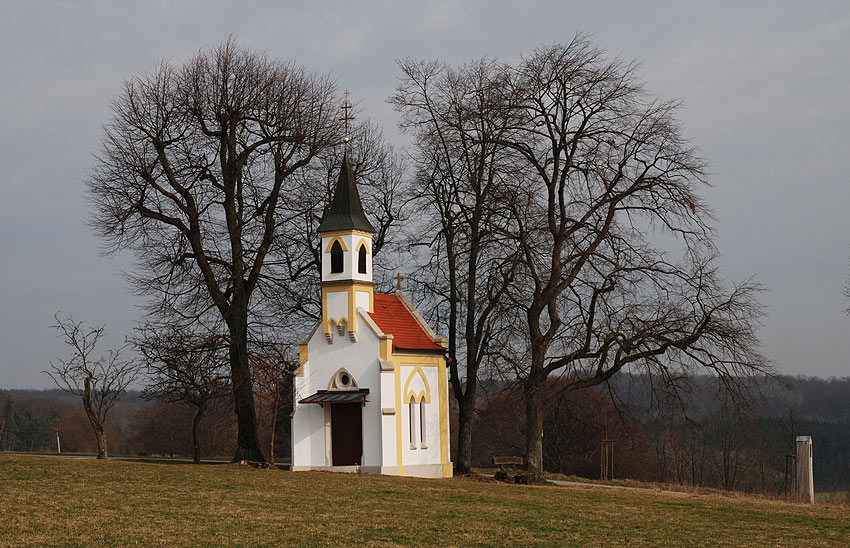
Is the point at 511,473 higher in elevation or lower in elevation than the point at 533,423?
lower

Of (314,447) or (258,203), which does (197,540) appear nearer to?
(314,447)

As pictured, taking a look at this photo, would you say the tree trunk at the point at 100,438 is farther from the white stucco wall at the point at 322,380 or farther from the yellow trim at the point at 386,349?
the yellow trim at the point at 386,349

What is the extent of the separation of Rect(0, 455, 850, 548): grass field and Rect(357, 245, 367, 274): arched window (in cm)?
871

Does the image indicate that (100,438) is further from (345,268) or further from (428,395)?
(428,395)

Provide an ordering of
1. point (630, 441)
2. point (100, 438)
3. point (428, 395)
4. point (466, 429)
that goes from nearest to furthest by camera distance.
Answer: point (428, 395)
point (100, 438)
point (466, 429)
point (630, 441)

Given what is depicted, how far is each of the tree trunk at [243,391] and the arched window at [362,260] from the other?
510 centimetres

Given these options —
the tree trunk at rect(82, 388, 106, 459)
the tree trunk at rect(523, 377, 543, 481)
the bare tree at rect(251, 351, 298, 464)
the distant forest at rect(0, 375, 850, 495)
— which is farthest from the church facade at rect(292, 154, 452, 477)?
the distant forest at rect(0, 375, 850, 495)

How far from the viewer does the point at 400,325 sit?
34531 mm

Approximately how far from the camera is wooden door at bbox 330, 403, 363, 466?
32.7 m

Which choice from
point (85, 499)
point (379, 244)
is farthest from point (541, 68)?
point (85, 499)

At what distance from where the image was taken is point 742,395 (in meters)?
28.9

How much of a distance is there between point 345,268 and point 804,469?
16461mm

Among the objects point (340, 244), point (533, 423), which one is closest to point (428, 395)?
point (533, 423)

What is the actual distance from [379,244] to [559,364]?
11751 mm
